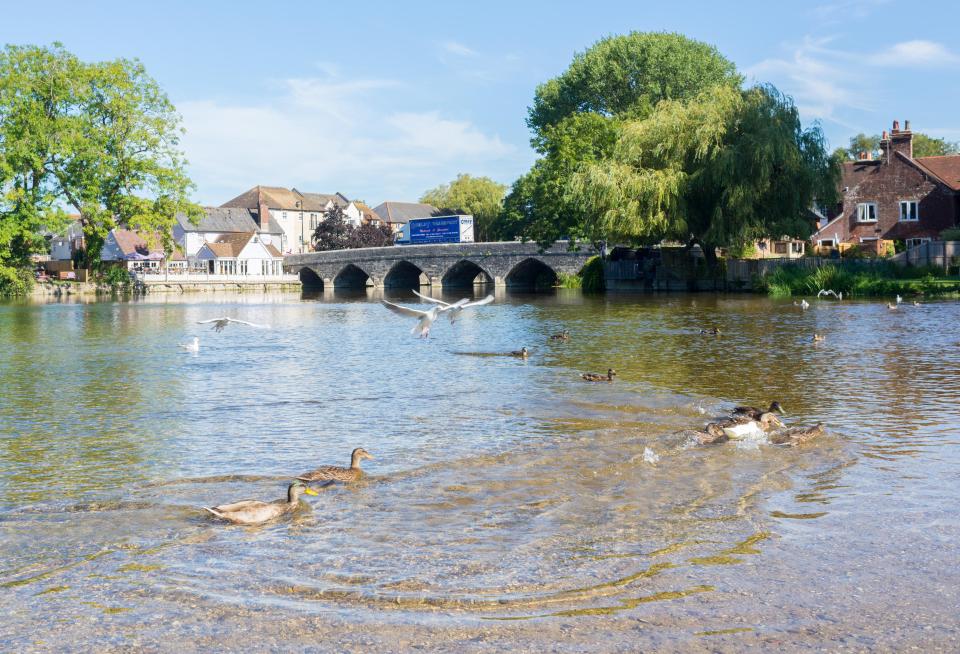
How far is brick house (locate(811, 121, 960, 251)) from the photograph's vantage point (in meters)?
63.2

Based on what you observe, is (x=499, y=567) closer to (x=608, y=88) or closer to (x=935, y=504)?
(x=935, y=504)

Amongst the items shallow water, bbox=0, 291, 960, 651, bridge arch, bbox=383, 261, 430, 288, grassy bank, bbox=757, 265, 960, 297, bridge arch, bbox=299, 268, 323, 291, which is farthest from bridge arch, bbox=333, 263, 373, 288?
shallow water, bbox=0, 291, 960, 651

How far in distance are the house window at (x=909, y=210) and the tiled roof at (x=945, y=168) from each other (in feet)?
7.83

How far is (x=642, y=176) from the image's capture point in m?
50.7

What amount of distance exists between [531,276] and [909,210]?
119 ft

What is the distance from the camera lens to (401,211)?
15538 centimetres

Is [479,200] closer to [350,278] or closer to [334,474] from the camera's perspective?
[350,278]

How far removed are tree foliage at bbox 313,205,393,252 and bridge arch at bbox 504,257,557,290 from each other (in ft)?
130

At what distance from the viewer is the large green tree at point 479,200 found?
130 metres

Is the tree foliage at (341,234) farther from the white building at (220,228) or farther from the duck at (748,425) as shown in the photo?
the duck at (748,425)

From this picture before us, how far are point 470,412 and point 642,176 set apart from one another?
37075mm

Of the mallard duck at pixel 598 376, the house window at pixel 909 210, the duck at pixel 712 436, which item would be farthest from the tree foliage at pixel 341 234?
the duck at pixel 712 436

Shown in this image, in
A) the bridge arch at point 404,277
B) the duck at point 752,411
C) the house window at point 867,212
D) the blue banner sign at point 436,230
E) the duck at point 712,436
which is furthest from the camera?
the blue banner sign at point 436,230

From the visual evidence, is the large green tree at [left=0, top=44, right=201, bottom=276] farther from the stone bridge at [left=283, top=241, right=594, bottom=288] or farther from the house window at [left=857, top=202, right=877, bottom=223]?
the house window at [left=857, top=202, right=877, bottom=223]
